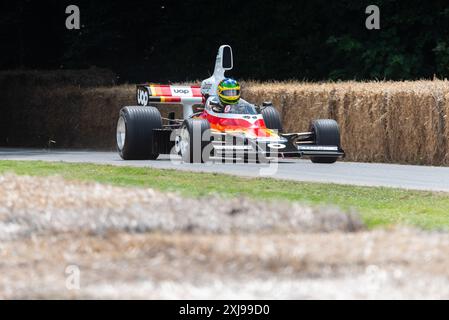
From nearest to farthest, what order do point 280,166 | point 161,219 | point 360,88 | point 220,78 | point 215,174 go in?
1. point 161,219
2. point 215,174
3. point 280,166
4. point 220,78
5. point 360,88

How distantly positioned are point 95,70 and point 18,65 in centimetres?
656

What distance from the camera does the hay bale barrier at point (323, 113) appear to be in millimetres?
24609

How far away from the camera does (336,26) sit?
4028 centimetres

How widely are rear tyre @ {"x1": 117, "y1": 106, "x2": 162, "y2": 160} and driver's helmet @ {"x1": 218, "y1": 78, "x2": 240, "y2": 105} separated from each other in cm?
135

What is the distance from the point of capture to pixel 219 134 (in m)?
22.3

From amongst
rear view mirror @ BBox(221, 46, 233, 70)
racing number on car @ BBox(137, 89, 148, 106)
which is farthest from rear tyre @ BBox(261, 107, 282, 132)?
racing number on car @ BBox(137, 89, 148, 106)

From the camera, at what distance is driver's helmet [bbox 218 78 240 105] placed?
2311cm

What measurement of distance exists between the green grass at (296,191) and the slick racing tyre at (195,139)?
Result: 1762 mm

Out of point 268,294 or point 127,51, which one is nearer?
point 268,294

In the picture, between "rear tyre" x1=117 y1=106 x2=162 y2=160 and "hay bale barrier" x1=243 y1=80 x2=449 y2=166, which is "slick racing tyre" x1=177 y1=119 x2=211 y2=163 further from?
"hay bale barrier" x1=243 y1=80 x2=449 y2=166

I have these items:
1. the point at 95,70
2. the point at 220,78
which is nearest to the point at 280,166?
the point at 220,78

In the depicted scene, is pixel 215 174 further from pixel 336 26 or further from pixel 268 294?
pixel 336 26

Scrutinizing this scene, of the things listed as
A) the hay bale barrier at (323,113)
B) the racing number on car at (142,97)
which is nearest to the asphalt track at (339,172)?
the hay bale barrier at (323,113)
